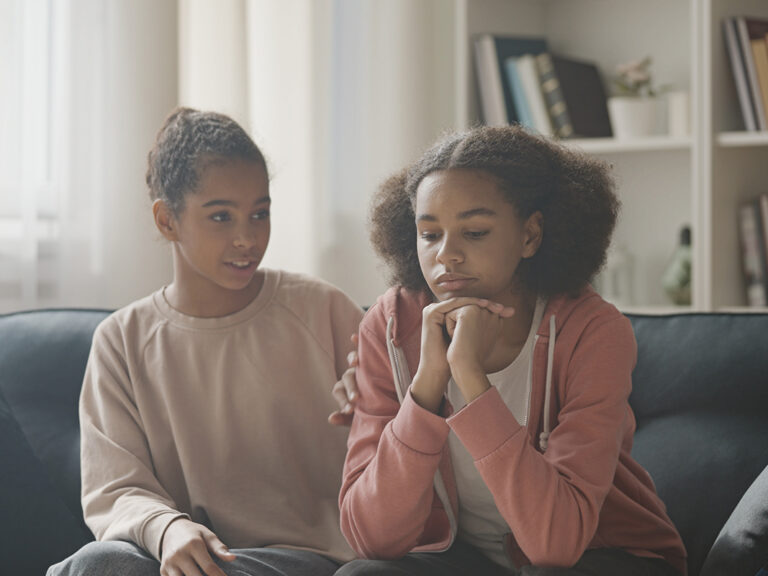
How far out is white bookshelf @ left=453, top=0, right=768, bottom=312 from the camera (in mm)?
2455

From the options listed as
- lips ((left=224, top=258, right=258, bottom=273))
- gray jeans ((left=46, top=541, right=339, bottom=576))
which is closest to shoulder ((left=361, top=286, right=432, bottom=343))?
lips ((left=224, top=258, right=258, bottom=273))

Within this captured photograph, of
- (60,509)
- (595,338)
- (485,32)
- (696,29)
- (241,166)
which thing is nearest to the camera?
(595,338)

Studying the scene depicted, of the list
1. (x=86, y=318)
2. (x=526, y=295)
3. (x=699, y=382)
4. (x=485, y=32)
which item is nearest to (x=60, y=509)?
(x=86, y=318)

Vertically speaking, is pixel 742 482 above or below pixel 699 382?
below

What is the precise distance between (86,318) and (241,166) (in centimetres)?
56

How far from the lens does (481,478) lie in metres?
1.40

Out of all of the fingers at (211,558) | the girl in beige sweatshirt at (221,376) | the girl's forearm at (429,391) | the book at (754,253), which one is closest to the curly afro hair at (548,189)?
the girl's forearm at (429,391)

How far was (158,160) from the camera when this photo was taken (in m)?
1.69

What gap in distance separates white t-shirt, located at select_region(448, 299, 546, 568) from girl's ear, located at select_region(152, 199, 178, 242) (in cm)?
57

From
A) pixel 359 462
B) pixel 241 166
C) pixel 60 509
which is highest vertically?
pixel 241 166

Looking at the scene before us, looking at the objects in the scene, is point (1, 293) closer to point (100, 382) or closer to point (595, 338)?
point (100, 382)

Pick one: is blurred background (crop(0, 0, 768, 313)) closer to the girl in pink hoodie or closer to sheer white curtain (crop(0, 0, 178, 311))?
sheer white curtain (crop(0, 0, 178, 311))

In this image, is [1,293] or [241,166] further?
[1,293]

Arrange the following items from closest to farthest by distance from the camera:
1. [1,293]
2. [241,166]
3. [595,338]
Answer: [595,338]
[241,166]
[1,293]
